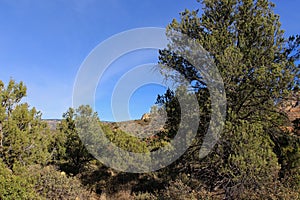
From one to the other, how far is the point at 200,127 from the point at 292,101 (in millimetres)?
3358

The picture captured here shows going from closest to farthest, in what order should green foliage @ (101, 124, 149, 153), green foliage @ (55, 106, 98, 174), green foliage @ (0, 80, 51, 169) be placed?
green foliage @ (0, 80, 51, 169)
green foliage @ (101, 124, 149, 153)
green foliage @ (55, 106, 98, 174)

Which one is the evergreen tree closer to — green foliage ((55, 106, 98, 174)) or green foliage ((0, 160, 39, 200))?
green foliage ((0, 160, 39, 200))

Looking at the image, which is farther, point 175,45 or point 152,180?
point 152,180

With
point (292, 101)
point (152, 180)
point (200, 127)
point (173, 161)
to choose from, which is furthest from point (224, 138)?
point (152, 180)

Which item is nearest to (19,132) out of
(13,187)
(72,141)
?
(13,187)

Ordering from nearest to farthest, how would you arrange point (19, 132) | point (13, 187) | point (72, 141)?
point (13, 187) → point (19, 132) → point (72, 141)

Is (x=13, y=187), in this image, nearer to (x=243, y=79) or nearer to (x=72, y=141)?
(x=243, y=79)

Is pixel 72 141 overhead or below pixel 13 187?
overhead

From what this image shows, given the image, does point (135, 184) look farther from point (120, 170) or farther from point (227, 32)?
point (227, 32)

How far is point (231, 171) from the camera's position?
826 cm

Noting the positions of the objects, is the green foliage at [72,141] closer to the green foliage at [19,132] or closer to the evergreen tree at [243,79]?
the green foliage at [19,132]

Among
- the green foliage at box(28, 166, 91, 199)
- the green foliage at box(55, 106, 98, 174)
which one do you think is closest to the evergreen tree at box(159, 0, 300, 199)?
the green foliage at box(28, 166, 91, 199)

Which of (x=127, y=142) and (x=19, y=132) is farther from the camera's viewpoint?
(x=127, y=142)

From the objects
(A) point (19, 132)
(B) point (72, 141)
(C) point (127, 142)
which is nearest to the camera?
(A) point (19, 132)
